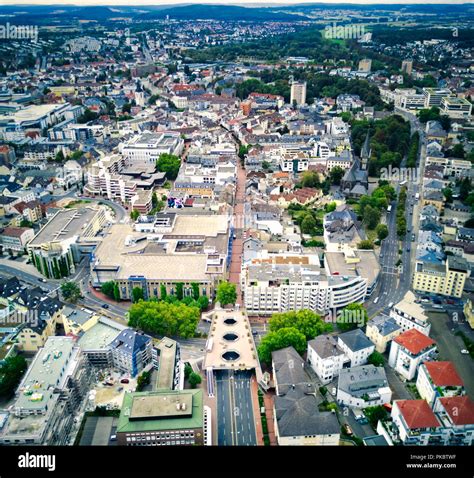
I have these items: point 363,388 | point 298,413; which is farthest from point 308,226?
point 298,413

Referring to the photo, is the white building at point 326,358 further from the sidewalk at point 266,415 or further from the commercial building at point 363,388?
the sidewalk at point 266,415

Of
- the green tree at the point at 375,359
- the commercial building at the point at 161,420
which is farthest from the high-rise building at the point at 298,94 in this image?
the commercial building at the point at 161,420

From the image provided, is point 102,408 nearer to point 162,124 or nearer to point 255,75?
point 162,124

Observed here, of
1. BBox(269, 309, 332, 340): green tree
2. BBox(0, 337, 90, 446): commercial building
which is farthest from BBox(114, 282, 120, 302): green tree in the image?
BBox(269, 309, 332, 340): green tree

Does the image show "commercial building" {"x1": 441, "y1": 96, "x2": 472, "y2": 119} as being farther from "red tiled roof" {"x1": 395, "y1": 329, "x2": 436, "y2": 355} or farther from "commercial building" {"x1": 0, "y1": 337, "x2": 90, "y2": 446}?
"commercial building" {"x1": 0, "y1": 337, "x2": 90, "y2": 446}

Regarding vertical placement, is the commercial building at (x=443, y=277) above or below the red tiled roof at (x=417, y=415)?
above

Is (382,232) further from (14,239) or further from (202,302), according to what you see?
(14,239)
